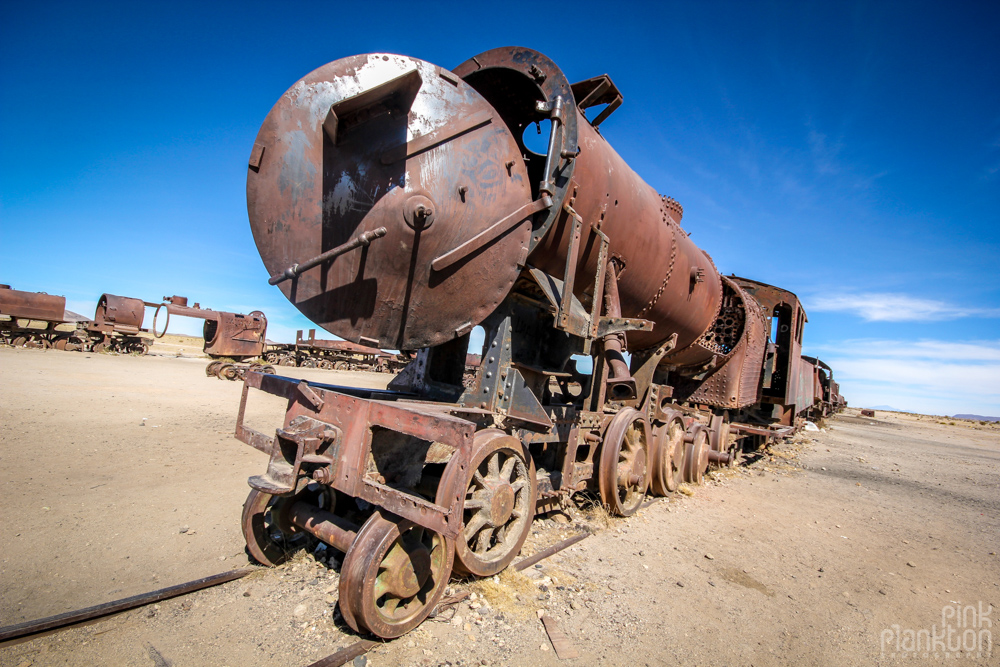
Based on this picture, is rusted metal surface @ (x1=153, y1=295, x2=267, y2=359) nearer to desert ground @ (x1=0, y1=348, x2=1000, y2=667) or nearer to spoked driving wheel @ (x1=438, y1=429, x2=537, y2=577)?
desert ground @ (x1=0, y1=348, x2=1000, y2=667)

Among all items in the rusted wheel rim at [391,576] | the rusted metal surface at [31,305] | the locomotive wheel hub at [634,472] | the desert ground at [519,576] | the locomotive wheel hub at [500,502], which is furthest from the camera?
the rusted metal surface at [31,305]

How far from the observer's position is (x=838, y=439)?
16.3 metres

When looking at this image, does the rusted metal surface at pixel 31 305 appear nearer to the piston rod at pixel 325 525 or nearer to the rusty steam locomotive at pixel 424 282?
the rusty steam locomotive at pixel 424 282

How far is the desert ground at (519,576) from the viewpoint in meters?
2.54

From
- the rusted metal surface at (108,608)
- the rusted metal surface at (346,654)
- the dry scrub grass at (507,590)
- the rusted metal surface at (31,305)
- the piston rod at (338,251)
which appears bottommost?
the rusted metal surface at (108,608)

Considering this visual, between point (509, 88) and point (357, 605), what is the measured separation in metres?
3.64

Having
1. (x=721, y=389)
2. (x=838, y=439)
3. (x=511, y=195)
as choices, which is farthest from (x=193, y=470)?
(x=838, y=439)

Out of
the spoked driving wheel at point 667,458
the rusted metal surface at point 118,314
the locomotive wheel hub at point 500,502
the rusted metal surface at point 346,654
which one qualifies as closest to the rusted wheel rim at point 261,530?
the rusted metal surface at point 346,654

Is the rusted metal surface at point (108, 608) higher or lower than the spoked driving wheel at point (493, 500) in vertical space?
lower

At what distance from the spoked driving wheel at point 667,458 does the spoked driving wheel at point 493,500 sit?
106 inches

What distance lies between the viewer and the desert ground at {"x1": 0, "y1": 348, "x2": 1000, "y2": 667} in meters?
→ 2.54

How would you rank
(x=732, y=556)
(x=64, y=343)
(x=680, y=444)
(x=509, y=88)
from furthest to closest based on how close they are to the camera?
1. (x=64, y=343)
2. (x=680, y=444)
3. (x=732, y=556)
4. (x=509, y=88)

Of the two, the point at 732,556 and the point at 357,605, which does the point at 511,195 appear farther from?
the point at 732,556

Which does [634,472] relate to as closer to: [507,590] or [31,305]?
[507,590]
